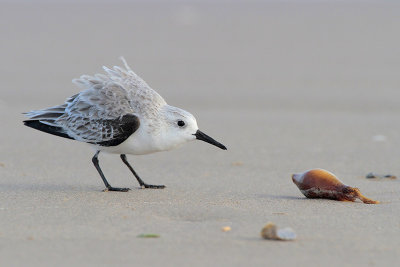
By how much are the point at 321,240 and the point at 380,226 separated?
711 millimetres

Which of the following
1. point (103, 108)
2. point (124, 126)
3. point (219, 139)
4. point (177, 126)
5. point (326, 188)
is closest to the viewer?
point (326, 188)

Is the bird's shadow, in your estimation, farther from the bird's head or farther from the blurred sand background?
the bird's head

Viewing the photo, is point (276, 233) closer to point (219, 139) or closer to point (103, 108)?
point (103, 108)

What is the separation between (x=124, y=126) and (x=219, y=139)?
4.22 meters

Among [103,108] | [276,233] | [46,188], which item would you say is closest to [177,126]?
[103,108]

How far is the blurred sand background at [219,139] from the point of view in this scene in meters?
4.51

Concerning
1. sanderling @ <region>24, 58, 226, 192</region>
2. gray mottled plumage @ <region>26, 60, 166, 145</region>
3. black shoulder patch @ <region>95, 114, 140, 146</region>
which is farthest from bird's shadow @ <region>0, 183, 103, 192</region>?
black shoulder patch @ <region>95, 114, 140, 146</region>

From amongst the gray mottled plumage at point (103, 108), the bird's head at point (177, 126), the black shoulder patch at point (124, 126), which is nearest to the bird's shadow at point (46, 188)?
the gray mottled plumage at point (103, 108)

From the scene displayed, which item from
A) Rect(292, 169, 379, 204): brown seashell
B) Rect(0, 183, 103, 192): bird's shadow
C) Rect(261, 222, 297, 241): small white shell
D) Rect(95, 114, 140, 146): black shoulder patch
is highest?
Rect(95, 114, 140, 146): black shoulder patch

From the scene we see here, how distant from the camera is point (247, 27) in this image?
23.5 meters

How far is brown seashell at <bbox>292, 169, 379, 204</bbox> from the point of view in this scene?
6.00 meters

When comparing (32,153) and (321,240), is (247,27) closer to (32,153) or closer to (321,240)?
(32,153)

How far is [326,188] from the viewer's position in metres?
6.07

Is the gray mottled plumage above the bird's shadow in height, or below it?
above
